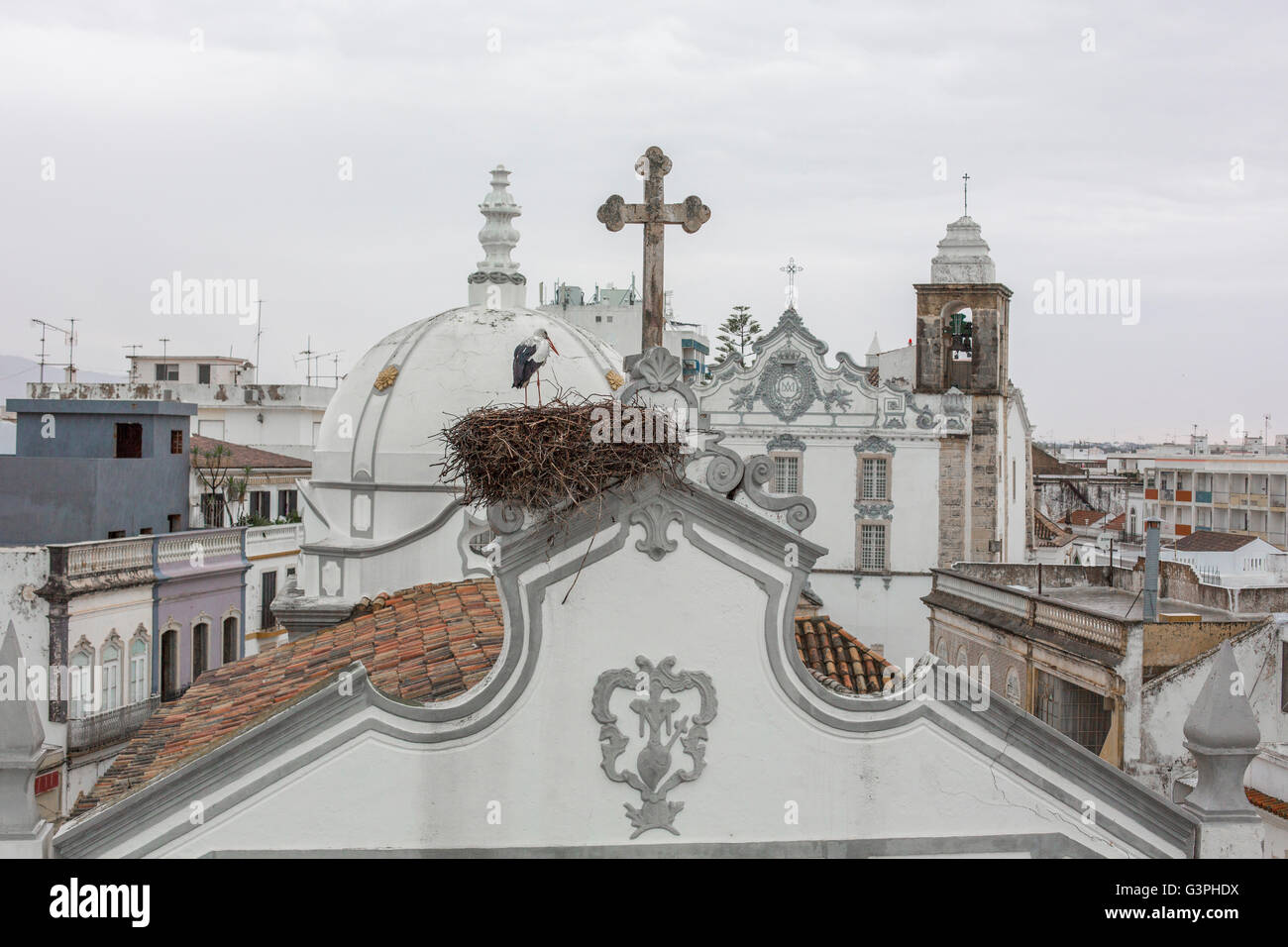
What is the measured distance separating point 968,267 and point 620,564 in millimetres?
34960

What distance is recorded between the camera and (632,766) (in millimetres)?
7996

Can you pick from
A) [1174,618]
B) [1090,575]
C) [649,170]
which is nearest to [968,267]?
[1090,575]

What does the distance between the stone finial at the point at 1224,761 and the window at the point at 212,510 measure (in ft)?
123

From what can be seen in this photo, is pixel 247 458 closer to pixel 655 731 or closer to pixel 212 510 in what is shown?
pixel 212 510

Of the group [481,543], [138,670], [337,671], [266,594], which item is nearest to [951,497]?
[266,594]

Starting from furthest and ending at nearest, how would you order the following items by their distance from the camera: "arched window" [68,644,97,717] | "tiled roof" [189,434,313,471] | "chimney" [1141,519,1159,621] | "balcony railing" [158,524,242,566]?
"tiled roof" [189,434,313,471], "balcony railing" [158,524,242,566], "arched window" [68,644,97,717], "chimney" [1141,519,1159,621]

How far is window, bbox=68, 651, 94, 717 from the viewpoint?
27859mm

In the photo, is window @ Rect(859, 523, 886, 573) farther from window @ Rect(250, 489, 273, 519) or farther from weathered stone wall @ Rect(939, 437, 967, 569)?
window @ Rect(250, 489, 273, 519)

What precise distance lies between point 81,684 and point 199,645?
186 inches

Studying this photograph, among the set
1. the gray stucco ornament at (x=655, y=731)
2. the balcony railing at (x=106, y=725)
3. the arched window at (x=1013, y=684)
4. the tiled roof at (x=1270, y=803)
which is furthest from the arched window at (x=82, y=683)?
the tiled roof at (x=1270, y=803)

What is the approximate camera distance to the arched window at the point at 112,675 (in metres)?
28.8

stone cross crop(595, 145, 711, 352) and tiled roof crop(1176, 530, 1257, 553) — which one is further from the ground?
Result: stone cross crop(595, 145, 711, 352)

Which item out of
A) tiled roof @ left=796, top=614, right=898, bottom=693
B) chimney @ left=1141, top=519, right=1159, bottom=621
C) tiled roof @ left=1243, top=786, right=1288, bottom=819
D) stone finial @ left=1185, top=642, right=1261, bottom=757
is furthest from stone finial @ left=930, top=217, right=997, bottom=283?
stone finial @ left=1185, top=642, right=1261, bottom=757

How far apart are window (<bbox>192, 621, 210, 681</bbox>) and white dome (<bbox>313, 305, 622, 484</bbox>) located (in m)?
16.5
